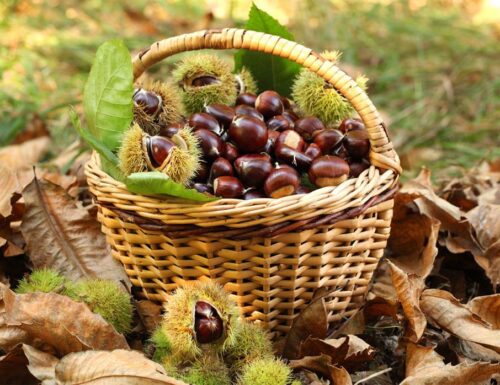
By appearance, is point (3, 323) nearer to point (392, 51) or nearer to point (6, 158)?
point (6, 158)

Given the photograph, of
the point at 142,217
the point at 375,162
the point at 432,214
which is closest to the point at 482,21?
the point at 432,214

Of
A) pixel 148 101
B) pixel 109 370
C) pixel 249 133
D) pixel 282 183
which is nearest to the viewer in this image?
pixel 109 370

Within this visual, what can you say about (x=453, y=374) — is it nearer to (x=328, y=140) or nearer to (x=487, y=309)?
(x=487, y=309)

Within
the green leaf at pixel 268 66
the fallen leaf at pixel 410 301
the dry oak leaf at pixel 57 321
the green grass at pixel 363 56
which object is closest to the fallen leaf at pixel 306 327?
the fallen leaf at pixel 410 301

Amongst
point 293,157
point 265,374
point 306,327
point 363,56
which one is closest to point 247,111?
point 293,157

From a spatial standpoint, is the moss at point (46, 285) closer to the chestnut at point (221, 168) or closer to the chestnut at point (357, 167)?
the chestnut at point (221, 168)
